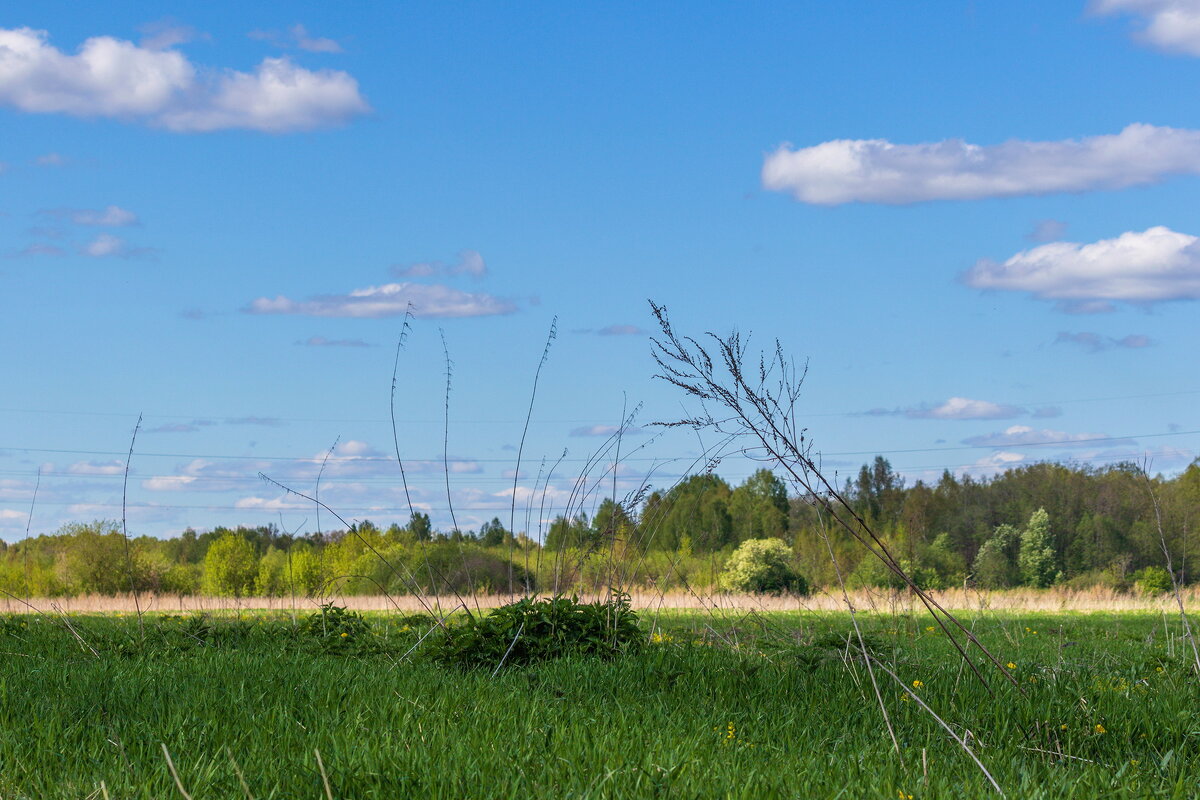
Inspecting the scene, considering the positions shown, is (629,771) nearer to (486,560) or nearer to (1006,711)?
(1006,711)

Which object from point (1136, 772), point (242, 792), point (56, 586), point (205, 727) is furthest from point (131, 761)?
point (56, 586)

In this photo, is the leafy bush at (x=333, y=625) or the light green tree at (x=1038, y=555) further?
the light green tree at (x=1038, y=555)

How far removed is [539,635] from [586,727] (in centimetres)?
260

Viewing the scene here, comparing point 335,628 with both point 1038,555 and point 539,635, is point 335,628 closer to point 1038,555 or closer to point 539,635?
point 539,635

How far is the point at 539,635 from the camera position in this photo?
248 inches

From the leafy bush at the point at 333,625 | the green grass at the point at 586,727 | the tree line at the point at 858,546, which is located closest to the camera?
the green grass at the point at 586,727

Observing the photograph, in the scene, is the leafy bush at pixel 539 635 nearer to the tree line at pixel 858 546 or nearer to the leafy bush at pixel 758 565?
the tree line at pixel 858 546

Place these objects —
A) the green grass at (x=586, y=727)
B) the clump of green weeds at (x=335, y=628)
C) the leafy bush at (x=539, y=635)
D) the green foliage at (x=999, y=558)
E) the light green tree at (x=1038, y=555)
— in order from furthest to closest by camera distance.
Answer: the light green tree at (x=1038, y=555) < the green foliage at (x=999, y=558) < the clump of green weeds at (x=335, y=628) < the leafy bush at (x=539, y=635) < the green grass at (x=586, y=727)

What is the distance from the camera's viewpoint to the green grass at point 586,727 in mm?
2982

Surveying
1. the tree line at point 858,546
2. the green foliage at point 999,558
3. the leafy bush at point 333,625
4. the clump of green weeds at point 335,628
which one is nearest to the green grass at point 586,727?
the clump of green weeds at point 335,628

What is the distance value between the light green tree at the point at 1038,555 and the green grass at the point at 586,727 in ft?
144

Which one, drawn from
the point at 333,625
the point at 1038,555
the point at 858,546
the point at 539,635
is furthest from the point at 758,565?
the point at 539,635

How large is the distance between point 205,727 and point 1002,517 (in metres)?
58.0

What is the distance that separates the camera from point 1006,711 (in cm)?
444
